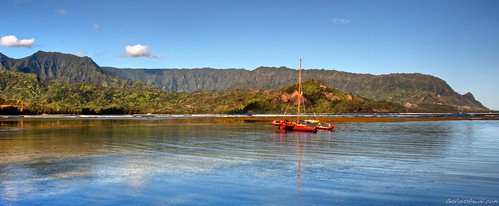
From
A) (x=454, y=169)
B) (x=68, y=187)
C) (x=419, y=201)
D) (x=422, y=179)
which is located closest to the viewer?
(x=419, y=201)

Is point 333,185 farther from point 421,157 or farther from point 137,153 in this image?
point 137,153

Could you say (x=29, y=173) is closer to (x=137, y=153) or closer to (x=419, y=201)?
(x=137, y=153)

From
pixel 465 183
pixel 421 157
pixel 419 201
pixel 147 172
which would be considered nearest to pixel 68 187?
pixel 147 172

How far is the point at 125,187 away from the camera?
2762 centimetres

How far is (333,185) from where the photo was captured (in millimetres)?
27953

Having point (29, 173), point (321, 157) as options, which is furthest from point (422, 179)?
point (29, 173)

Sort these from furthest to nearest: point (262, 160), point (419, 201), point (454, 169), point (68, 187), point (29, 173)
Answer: point (262, 160) → point (454, 169) → point (29, 173) → point (68, 187) → point (419, 201)

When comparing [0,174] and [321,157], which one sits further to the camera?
[321,157]

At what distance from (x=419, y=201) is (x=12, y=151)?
42.7m

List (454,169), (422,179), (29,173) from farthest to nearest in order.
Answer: (454,169), (29,173), (422,179)

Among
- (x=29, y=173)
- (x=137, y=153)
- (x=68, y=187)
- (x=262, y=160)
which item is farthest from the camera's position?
(x=137, y=153)

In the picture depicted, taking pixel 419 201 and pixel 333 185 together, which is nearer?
pixel 419 201

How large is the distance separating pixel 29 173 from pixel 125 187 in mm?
9878

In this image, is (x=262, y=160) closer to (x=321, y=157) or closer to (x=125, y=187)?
(x=321, y=157)
